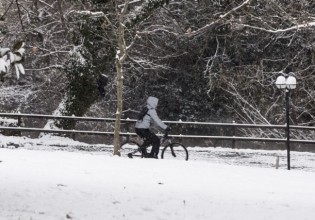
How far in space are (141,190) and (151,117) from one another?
5044mm

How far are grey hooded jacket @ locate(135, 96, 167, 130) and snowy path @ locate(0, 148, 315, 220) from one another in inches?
75.3

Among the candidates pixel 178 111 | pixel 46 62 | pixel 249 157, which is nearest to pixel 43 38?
pixel 46 62

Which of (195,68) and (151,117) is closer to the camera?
(151,117)

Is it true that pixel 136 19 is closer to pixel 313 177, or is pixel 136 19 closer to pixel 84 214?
pixel 313 177

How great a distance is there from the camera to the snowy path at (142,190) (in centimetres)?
751

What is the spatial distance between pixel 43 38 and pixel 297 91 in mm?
12006

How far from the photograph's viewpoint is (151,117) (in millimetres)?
13742

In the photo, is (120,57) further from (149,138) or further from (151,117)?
(149,138)

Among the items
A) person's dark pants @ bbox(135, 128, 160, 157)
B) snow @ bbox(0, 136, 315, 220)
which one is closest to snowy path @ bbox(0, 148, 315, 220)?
snow @ bbox(0, 136, 315, 220)

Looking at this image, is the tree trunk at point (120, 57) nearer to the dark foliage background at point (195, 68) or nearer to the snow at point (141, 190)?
the snow at point (141, 190)

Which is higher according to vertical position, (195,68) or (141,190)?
(195,68)

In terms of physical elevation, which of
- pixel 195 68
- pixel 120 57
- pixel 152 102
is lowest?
pixel 152 102

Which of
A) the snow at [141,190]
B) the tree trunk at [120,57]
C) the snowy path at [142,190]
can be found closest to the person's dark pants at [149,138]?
the tree trunk at [120,57]

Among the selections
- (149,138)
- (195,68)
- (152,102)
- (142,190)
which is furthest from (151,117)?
(195,68)
